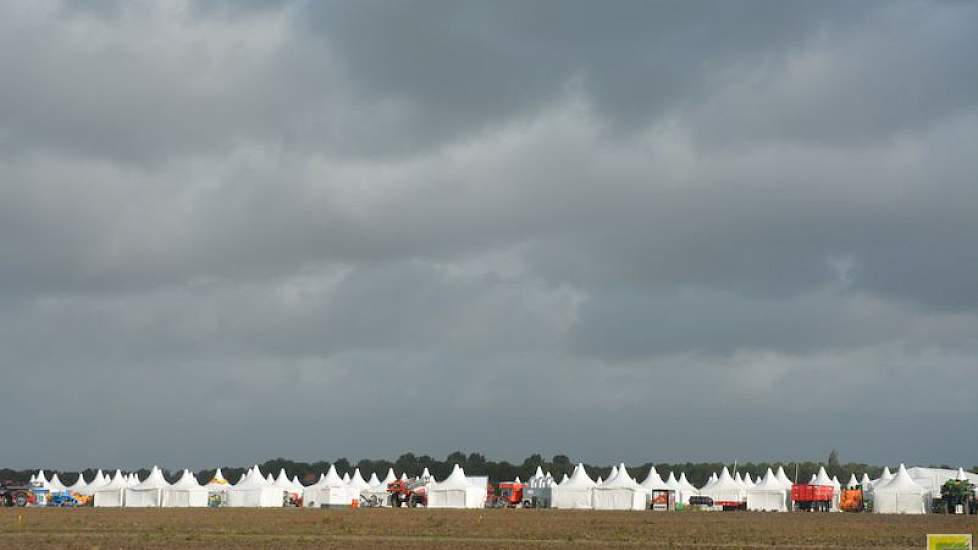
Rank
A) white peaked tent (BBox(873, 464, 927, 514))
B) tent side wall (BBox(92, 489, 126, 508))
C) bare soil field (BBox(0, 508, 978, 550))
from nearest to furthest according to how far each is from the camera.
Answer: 1. bare soil field (BBox(0, 508, 978, 550))
2. white peaked tent (BBox(873, 464, 927, 514))
3. tent side wall (BBox(92, 489, 126, 508))

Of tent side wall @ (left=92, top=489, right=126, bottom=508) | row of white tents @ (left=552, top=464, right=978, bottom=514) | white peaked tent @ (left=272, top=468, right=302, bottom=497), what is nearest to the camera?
row of white tents @ (left=552, top=464, right=978, bottom=514)

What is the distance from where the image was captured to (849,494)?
96.2m

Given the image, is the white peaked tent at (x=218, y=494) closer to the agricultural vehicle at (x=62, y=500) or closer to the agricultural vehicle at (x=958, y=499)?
the agricultural vehicle at (x=62, y=500)

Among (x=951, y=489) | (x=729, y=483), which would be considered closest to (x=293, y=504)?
(x=729, y=483)

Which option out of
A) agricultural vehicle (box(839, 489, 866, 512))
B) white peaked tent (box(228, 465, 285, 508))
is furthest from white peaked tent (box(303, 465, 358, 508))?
agricultural vehicle (box(839, 489, 866, 512))

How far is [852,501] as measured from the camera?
95.5 meters

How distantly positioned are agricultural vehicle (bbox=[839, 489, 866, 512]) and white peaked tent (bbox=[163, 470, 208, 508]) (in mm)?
53010

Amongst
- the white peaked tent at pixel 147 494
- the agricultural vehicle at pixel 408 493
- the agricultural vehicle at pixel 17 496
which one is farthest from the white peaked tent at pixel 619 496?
the agricultural vehicle at pixel 17 496

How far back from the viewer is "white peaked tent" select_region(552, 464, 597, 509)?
92.7 meters

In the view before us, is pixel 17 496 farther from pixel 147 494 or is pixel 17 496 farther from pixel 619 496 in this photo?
pixel 619 496

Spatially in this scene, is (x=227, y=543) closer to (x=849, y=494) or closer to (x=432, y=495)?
(x=432, y=495)

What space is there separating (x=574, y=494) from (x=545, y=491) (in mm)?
4608

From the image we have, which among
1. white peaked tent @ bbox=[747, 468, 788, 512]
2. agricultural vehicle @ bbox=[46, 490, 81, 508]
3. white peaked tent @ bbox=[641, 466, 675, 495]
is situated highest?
white peaked tent @ bbox=[641, 466, 675, 495]

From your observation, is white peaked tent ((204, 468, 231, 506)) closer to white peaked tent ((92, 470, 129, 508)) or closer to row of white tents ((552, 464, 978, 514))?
white peaked tent ((92, 470, 129, 508))
